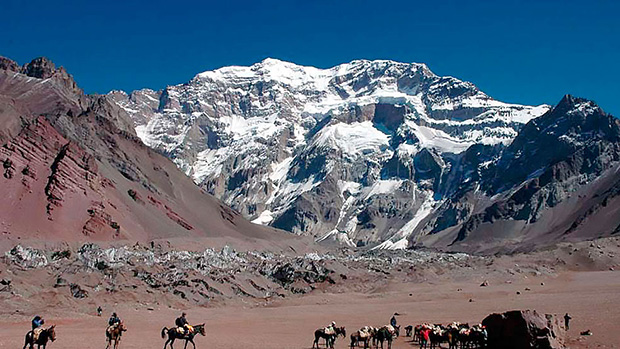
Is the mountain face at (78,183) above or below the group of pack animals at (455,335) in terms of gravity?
above

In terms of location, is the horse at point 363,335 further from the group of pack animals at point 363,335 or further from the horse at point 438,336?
the horse at point 438,336

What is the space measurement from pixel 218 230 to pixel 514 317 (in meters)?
150

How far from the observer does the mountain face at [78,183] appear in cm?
11212

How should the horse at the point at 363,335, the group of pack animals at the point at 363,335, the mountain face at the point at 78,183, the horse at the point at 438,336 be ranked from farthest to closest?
the mountain face at the point at 78,183 < the horse at the point at 363,335 < the group of pack animals at the point at 363,335 < the horse at the point at 438,336

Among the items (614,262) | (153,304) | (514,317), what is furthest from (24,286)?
(614,262)

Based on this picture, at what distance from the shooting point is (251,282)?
89.6 meters

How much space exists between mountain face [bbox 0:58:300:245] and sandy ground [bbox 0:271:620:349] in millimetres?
52018

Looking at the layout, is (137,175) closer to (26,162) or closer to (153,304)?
(26,162)

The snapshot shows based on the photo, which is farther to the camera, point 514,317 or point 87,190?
point 87,190

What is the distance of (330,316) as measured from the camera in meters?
61.2

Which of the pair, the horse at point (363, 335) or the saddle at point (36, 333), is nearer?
the saddle at point (36, 333)

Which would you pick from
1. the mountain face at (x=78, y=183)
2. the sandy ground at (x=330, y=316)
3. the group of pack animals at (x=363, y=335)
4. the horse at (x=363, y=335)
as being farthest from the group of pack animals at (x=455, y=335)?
the mountain face at (x=78, y=183)

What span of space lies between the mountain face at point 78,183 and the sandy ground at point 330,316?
52.0 meters

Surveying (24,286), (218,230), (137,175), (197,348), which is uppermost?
(137,175)
